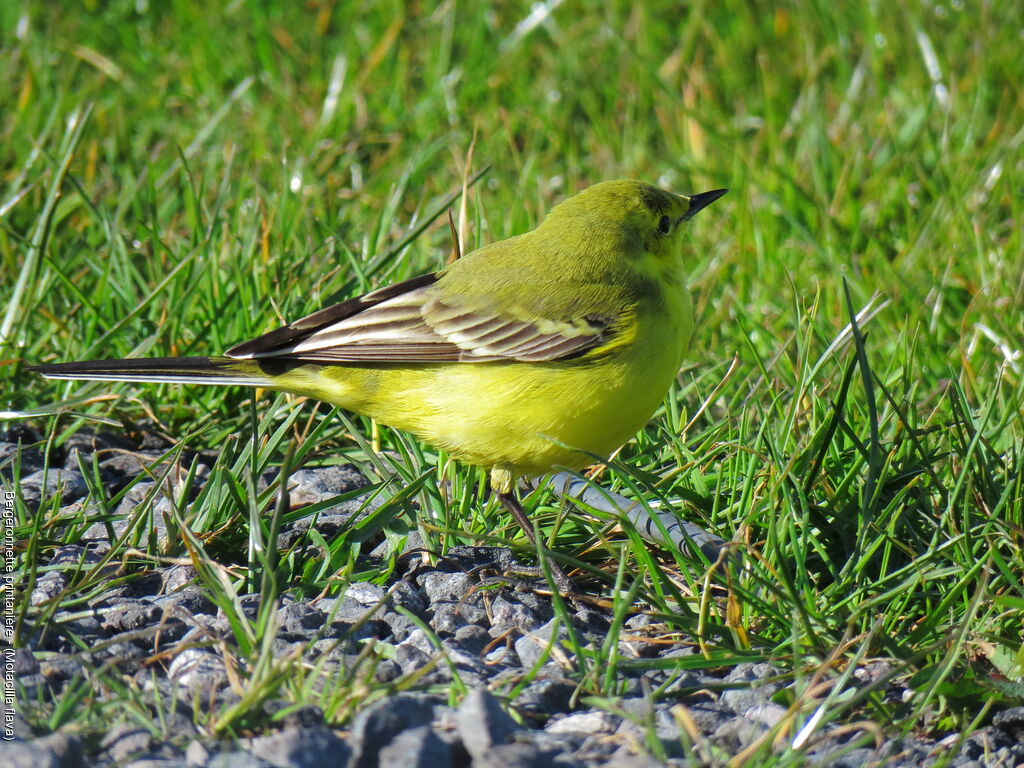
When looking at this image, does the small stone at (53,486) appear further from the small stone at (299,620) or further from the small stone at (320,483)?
the small stone at (299,620)

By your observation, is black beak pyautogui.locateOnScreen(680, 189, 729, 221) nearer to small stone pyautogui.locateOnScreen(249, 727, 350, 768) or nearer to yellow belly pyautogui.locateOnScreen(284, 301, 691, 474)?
yellow belly pyautogui.locateOnScreen(284, 301, 691, 474)

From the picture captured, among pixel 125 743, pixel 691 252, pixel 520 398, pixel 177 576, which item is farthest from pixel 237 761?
pixel 691 252

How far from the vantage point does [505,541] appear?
363 cm

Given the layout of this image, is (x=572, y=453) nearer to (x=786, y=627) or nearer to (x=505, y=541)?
(x=505, y=541)

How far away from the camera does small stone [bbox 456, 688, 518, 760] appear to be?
2.65m

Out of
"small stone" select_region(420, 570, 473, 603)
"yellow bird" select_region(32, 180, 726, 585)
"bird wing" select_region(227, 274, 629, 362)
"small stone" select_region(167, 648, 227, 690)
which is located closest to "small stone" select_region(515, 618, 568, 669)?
"small stone" select_region(420, 570, 473, 603)

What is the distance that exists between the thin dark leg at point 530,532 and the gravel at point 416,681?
0.35 feet

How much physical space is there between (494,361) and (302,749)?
188 centimetres

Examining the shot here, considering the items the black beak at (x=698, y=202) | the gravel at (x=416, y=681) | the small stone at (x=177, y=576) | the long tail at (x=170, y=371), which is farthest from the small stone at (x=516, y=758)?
the black beak at (x=698, y=202)

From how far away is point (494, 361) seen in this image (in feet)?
13.8

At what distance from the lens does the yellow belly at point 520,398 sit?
405 cm

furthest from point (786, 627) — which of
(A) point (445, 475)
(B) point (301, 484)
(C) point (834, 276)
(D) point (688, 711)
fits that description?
(C) point (834, 276)

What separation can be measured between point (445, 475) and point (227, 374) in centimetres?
88

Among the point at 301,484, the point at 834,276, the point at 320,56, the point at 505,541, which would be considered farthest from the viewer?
the point at 320,56
